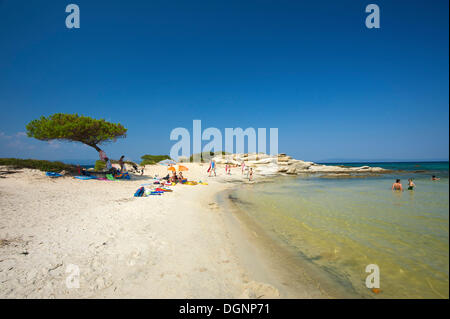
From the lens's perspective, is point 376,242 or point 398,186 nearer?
point 376,242

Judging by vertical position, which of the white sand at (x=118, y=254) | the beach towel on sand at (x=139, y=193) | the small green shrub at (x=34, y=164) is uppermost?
the small green shrub at (x=34, y=164)

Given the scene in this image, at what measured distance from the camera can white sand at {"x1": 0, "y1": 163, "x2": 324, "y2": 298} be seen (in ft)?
11.1

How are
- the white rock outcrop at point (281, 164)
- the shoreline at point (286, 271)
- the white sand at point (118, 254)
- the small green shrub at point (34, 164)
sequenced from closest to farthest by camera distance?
the white sand at point (118, 254)
the shoreline at point (286, 271)
the small green shrub at point (34, 164)
the white rock outcrop at point (281, 164)

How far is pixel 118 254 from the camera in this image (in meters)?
4.52

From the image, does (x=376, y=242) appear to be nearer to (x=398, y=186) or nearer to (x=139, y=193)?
(x=139, y=193)

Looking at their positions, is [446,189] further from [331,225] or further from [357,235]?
[331,225]

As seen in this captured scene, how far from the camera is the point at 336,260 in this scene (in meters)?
4.96

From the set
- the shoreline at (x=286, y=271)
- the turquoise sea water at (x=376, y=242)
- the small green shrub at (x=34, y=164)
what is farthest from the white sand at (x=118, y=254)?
the small green shrub at (x=34, y=164)

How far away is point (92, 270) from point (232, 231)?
438 cm

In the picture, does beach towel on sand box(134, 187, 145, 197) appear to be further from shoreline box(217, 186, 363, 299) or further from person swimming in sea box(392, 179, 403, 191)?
person swimming in sea box(392, 179, 403, 191)

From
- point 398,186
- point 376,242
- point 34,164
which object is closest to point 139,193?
point 34,164

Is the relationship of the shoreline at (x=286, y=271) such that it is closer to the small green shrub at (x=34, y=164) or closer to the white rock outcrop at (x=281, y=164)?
the small green shrub at (x=34, y=164)

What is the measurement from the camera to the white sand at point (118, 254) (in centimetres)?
340
